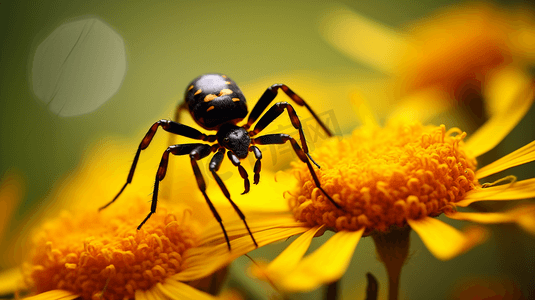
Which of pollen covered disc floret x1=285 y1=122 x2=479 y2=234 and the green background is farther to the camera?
the green background

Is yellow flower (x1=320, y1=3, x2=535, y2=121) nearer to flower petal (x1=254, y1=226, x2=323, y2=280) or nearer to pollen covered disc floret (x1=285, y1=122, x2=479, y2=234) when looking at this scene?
pollen covered disc floret (x1=285, y1=122, x2=479, y2=234)

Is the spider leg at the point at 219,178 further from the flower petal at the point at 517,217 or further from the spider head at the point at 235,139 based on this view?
the flower petal at the point at 517,217

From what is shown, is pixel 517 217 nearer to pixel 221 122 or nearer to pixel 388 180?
pixel 388 180

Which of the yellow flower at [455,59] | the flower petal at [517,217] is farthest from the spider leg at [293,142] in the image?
the yellow flower at [455,59]

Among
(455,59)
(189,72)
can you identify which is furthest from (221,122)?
(455,59)

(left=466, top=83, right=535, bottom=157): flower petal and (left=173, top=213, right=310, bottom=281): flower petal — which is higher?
(left=466, top=83, right=535, bottom=157): flower petal

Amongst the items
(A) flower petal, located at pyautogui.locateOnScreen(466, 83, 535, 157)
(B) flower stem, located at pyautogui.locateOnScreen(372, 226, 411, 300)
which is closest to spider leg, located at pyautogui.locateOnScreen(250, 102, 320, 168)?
(B) flower stem, located at pyautogui.locateOnScreen(372, 226, 411, 300)
